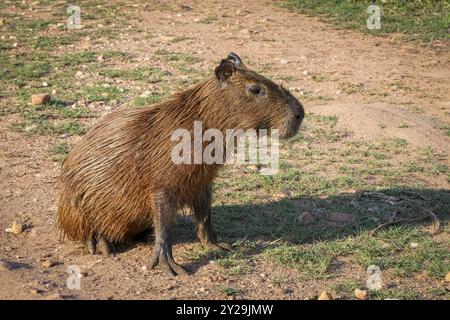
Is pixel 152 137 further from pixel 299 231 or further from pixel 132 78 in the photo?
pixel 132 78

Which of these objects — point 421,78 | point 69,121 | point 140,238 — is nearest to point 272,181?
point 140,238

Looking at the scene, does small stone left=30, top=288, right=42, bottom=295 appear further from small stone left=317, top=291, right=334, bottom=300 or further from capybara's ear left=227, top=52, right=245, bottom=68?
capybara's ear left=227, top=52, right=245, bottom=68

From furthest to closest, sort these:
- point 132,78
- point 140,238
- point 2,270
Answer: point 132,78 < point 140,238 < point 2,270

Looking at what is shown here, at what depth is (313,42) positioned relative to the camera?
33.8ft

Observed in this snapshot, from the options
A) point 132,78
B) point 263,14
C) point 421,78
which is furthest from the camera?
point 263,14

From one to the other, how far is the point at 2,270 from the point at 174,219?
111 cm

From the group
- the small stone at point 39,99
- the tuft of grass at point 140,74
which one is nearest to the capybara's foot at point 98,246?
the small stone at point 39,99

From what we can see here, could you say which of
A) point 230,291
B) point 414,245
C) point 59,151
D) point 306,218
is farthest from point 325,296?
point 59,151

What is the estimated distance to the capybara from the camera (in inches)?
188

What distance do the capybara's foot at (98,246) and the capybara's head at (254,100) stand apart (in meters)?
1.21

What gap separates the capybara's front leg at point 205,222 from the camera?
508 cm

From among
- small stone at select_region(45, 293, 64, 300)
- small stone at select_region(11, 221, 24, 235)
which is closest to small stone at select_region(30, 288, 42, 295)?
small stone at select_region(45, 293, 64, 300)

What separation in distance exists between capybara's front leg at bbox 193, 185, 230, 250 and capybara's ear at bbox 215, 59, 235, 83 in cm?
76

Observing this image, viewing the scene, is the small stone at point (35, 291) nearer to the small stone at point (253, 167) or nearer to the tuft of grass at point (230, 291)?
the tuft of grass at point (230, 291)
